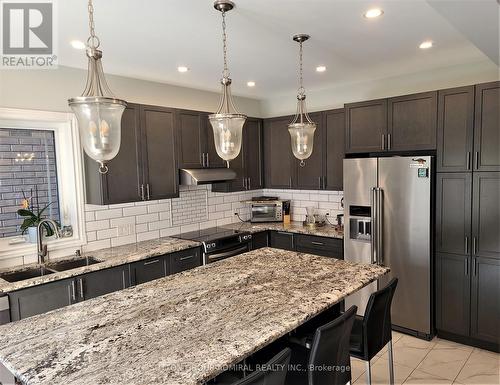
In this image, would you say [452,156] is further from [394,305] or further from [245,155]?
[245,155]

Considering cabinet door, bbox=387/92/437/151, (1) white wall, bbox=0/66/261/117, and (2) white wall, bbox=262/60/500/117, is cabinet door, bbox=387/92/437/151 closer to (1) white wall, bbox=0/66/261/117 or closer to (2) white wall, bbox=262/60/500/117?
(2) white wall, bbox=262/60/500/117

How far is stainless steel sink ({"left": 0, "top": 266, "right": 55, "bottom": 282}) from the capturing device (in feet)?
9.52

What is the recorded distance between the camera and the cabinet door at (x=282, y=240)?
175 inches

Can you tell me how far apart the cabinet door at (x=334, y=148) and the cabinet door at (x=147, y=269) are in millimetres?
2254

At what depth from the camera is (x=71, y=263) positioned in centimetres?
332

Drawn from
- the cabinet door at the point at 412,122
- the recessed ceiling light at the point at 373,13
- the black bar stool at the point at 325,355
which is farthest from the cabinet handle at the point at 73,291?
the cabinet door at the point at 412,122

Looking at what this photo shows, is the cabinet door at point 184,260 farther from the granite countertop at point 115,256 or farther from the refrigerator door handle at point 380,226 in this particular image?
the refrigerator door handle at point 380,226

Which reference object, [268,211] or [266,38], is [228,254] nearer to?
[268,211]

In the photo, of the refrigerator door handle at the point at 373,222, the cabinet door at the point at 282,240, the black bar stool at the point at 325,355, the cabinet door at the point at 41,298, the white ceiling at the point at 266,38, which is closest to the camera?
the black bar stool at the point at 325,355

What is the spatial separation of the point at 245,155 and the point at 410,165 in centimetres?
220

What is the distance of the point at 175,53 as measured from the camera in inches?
121

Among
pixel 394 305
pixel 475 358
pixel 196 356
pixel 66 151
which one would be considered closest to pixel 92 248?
pixel 66 151

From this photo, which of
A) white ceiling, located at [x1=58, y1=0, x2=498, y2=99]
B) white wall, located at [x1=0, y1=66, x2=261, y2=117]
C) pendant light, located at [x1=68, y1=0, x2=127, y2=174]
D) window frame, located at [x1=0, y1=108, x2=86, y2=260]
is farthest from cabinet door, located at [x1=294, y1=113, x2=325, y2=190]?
pendant light, located at [x1=68, y1=0, x2=127, y2=174]

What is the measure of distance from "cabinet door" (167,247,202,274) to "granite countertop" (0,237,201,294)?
0.06 metres
